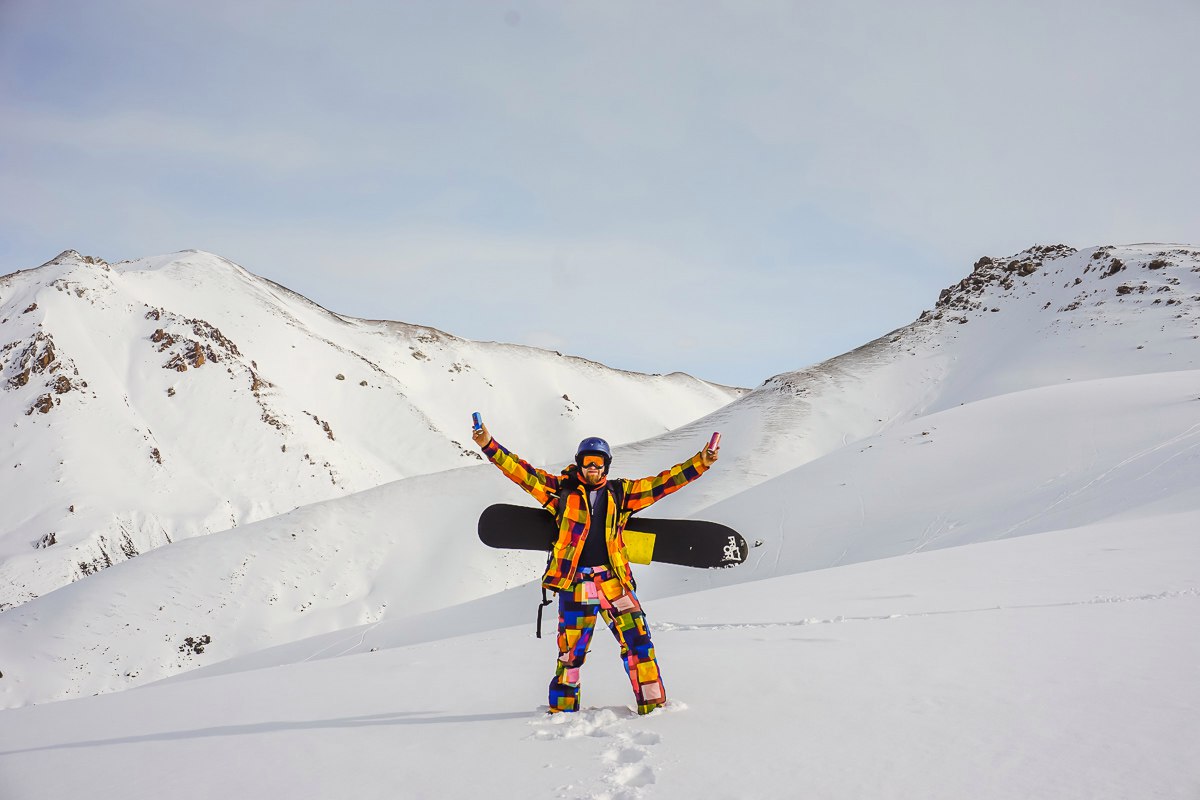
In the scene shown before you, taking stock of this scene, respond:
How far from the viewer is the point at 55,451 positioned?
57.7 m

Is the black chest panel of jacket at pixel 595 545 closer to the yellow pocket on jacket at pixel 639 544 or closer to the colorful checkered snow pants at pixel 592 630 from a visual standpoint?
the colorful checkered snow pants at pixel 592 630

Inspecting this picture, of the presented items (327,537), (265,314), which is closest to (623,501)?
(327,537)

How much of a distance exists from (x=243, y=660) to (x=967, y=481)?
22054mm

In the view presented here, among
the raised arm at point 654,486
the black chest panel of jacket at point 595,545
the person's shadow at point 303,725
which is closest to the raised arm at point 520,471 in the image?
the black chest panel of jacket at point 595,545

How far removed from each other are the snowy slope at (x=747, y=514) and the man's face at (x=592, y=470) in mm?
12957

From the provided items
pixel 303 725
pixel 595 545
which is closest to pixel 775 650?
pixel 595 545

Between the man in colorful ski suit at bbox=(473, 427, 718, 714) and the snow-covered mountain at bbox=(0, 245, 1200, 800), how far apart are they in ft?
1.56

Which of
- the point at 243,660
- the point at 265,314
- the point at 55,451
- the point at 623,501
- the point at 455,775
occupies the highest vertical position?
the point at 265,314

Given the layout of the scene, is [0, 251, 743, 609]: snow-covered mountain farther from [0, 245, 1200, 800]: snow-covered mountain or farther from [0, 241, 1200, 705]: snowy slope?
[0, 245, 1200, 800]: snow-covered mountain

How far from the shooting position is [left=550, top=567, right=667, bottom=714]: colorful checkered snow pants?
5359mm

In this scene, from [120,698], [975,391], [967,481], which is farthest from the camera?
[975,391]

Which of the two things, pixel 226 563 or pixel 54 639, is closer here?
pixel 54 639

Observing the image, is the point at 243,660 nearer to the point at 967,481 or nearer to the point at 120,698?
the point at 120,698

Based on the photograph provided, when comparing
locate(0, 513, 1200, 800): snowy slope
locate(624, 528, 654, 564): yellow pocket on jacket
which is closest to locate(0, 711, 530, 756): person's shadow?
locate(0, 513, 1200, 800): snowy slope
